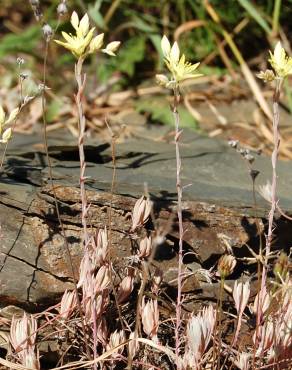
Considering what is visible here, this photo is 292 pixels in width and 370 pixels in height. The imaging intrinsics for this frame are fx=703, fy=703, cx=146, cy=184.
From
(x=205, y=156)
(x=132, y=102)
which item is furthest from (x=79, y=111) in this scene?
(x=132, y=102)

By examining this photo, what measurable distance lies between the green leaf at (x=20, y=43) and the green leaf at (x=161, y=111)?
0.75 m

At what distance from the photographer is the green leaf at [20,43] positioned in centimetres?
415

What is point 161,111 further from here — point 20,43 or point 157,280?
point 157,280

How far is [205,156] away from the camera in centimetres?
306

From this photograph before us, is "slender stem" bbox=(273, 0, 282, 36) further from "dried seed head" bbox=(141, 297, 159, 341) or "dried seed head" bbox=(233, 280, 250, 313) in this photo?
"dried seed head" bbox=(141, 297, 159, 341)

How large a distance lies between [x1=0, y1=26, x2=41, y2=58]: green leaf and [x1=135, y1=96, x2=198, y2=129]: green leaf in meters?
0.75

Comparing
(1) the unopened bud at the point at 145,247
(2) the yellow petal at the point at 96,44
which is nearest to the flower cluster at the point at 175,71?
(2) the yellow petal at the point at 96,44

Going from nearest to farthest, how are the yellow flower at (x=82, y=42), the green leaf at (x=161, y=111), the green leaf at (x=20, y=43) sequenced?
the yellow flower at (x=82, y=42) → the green leaf at (x=161, y=111) → the green leaf at (x=20, y=43)

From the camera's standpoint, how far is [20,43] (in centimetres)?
418

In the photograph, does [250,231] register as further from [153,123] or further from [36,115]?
[36,115]

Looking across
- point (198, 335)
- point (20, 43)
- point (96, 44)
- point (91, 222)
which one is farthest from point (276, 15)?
point (198, 335)

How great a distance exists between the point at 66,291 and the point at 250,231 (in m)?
0.67

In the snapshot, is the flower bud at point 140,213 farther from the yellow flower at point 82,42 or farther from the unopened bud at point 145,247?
the yellow flower at point 82,42

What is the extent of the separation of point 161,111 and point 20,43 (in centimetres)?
98
